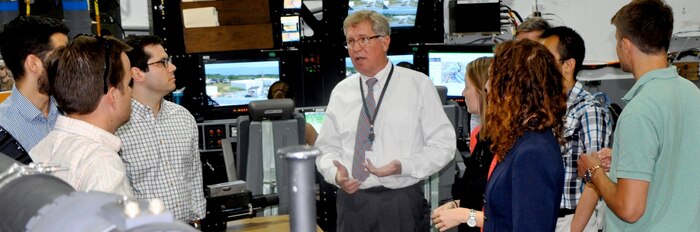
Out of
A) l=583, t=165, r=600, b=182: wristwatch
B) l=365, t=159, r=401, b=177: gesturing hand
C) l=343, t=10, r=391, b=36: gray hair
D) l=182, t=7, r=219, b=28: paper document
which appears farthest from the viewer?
l=182, t=7, r=219, b=28: paper document

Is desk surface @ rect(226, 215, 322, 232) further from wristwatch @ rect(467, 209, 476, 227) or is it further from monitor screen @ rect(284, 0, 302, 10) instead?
monitor screen @ rect(284, 0, 302, 10)

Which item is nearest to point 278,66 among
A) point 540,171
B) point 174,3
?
point 174,3

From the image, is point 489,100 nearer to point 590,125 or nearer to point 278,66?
point 590,125

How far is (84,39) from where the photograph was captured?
1337 mm

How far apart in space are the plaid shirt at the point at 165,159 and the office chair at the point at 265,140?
0.63 metres

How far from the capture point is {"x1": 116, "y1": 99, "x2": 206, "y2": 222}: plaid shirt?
8.56 ft

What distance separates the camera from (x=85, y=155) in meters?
1.28

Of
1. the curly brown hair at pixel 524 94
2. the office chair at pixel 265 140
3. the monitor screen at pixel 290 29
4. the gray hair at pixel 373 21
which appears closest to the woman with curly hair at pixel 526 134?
the curly brown hair at pixel 524 94

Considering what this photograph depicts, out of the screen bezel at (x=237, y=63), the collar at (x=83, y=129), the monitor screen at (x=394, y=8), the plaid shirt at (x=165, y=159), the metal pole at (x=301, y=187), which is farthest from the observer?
the monitor screen at (x=394, y=8)

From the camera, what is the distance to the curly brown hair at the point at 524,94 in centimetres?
192

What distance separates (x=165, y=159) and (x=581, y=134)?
1656 millimetres

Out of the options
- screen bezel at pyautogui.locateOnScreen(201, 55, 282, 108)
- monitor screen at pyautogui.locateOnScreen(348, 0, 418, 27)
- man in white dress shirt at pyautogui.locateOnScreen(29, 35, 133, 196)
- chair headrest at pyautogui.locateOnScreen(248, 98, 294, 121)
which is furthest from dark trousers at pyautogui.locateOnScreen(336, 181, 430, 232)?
monitor screen at pyautogui.locateOnScreen(348, 0, 418, 27)

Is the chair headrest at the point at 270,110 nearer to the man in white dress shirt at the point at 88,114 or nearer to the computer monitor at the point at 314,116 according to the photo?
the computer monitor at the point at 314,116

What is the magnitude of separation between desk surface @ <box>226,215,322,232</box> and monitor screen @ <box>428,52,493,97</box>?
3342 millimetres
